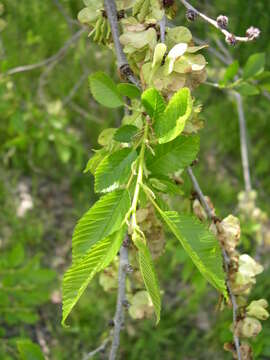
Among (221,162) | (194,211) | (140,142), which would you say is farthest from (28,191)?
(140,142)

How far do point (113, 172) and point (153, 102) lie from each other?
111 mm

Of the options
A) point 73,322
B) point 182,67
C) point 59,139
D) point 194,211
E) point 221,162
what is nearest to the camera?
point 182,67

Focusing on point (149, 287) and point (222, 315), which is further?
point (222, 315)

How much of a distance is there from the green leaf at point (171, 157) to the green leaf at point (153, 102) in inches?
1.9

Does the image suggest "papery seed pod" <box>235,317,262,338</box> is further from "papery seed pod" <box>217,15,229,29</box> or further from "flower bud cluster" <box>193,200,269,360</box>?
"papery seed pod" <box>217,15,229,29</box>

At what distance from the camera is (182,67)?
2.22 feet

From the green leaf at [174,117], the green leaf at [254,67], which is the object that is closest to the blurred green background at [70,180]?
the green leaf at [254,67]

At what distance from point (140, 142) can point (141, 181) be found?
0.08 metres

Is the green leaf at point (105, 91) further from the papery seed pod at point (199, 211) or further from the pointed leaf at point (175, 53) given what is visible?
the papery seed pod at point (199, 211)

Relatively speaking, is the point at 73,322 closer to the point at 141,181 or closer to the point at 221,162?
the point at 221,162

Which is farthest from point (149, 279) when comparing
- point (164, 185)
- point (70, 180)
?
point (70, 180)

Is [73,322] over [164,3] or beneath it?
beneath

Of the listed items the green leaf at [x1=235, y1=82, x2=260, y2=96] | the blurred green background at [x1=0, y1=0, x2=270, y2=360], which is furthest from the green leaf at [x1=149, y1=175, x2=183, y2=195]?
the blurred green background at [x1=0, y1=0, x2=270, y2=360]

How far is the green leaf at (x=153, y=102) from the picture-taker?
2.07ft
